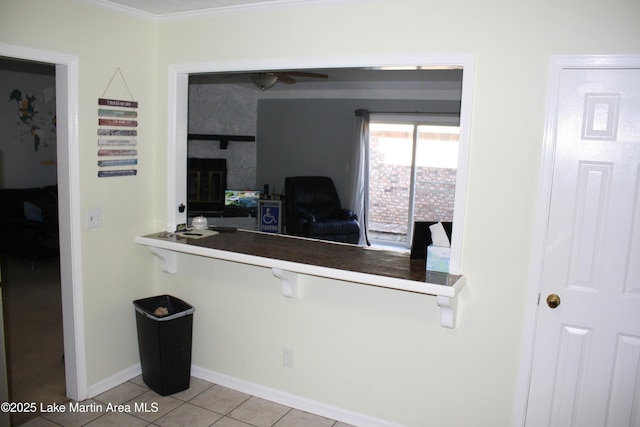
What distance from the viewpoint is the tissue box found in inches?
96.4

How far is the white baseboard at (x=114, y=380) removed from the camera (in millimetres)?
3017

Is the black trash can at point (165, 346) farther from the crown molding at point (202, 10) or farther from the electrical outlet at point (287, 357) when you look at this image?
the crown molding at point (202, 10)

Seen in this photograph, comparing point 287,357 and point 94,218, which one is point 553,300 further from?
point 94,218

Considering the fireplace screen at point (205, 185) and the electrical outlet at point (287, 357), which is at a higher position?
the fireplace screen at point (205, 185)

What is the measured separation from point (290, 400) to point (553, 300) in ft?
5.30

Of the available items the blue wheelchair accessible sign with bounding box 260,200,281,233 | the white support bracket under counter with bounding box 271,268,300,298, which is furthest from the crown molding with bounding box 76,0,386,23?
the blue wheelchair accessible sign with bounding box 260,200,281,233

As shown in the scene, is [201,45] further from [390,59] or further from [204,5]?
[390,59]

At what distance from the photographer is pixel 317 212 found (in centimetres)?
692

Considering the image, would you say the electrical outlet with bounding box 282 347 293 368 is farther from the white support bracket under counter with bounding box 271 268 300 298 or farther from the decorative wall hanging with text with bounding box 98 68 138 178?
the decorative wall hanging with text with bounding box 98 68 138 178

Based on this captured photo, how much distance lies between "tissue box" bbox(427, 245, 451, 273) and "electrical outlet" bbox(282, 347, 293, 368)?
106 cm

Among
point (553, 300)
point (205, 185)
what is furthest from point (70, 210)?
point (205, 185)

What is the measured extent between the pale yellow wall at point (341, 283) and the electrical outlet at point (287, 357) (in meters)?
0.05

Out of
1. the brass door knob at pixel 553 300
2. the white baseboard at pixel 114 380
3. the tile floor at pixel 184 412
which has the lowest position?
the tile floor at pixel 184 412

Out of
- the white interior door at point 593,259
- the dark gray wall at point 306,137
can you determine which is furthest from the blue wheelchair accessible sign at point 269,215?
the white interior door at point 593,259
